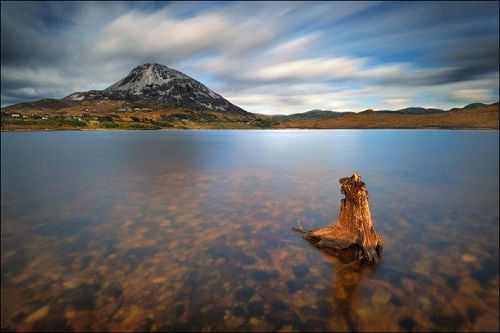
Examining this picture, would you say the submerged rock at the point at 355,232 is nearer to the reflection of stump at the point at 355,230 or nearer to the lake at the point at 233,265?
the reflection of stump at the point at 355,230

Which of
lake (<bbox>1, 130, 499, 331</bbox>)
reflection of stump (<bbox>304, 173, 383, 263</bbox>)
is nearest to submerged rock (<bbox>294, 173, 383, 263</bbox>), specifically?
reflection of stump (<bbox>304, 173, 383, 263</bbox>)

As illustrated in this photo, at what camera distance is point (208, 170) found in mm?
39250

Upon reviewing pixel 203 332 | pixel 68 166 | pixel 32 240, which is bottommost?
pixel 203 332

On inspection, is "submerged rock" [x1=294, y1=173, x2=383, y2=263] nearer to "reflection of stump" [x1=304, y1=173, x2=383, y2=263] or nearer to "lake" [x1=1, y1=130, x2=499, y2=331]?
"reflection of stump" [x1=304, y1=173, x2=383, y2=263]

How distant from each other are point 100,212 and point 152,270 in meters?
10.1

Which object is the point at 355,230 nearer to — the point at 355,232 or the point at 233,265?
the point at 355,232

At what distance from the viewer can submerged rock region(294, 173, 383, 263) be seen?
1228 cm

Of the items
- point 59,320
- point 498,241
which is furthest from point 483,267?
point 59,320

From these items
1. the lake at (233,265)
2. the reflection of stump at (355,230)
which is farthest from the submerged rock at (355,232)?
the lake at (233,265)

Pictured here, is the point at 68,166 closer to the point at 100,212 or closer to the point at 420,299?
the point at 100,212

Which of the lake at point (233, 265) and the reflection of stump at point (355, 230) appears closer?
the lake at point (233, 265)

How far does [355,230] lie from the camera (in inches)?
505

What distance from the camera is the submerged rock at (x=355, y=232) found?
12281 mm

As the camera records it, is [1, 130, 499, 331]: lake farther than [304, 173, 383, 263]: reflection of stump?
No
